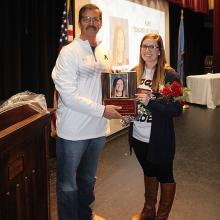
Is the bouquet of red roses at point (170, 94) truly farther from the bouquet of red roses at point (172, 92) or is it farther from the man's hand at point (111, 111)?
the man's hand at point (111, 111)

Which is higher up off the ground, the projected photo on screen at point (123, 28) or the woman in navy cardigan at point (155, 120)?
the projected photo on screen at point (123, 28)

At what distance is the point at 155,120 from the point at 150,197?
618 millimetres

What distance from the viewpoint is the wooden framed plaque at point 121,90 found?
1753 millimetres

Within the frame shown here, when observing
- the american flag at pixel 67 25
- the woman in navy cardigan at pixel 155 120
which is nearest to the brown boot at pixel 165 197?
the woman in navy cardigan at pixel 155 120

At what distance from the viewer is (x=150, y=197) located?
2227mm

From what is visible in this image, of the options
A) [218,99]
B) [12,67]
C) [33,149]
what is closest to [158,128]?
[33,149]

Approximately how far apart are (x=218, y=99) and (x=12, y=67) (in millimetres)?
5486

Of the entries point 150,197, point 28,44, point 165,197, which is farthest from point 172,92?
point 28,44

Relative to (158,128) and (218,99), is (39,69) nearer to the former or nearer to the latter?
(158,128)

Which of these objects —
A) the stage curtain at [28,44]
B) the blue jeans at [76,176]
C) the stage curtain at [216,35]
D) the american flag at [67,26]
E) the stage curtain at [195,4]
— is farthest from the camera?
the stage curtain at [216,35]

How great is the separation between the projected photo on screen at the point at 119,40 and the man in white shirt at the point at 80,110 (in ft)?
9.55

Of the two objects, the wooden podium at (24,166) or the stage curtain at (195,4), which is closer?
the wooden podium at (24,166)

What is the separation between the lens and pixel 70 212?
1.95 metres

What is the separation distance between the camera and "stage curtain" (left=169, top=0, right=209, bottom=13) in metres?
7.26
